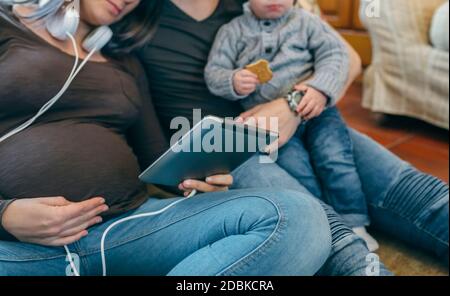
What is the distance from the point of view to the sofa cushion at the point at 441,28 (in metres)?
1.48

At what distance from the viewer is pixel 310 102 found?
35.5 inches

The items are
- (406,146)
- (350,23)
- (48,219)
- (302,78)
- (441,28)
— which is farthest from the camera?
(350,23)

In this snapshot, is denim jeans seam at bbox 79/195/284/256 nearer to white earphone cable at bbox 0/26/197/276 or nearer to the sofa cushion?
white earphone cable at bbox 0/26/197/276

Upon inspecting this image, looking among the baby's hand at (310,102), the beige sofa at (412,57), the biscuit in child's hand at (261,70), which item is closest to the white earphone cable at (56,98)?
the biscuit in child's hand at (261,70)

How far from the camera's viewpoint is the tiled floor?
3.25 ft

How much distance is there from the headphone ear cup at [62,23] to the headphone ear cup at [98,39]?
4 centimetres

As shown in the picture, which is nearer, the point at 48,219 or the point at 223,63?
the point at 48,219

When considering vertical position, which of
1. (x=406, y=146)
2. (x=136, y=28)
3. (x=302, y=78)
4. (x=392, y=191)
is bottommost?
(x=406, y=146)

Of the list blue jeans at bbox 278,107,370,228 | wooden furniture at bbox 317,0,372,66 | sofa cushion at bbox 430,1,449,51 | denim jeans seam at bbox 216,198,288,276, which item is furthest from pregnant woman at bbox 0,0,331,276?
wooden furniture at bbox 317,0,372,66

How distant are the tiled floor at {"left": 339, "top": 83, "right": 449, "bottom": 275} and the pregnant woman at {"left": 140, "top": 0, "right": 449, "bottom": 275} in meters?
0.04

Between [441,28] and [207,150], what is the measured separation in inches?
44.4

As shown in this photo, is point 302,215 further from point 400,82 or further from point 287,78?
point 400,82

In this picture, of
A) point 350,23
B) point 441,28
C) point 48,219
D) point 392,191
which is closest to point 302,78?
point 392,191

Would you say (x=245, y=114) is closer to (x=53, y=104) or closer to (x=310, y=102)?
(x=310, y=102)
